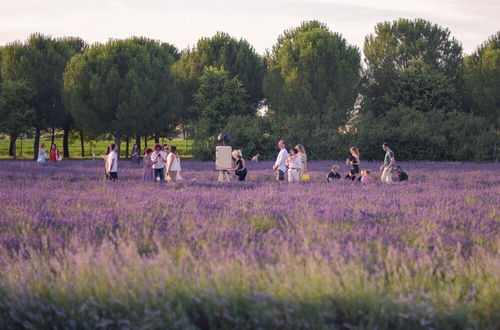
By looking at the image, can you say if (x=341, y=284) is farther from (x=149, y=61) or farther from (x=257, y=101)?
(x=257, y=101)

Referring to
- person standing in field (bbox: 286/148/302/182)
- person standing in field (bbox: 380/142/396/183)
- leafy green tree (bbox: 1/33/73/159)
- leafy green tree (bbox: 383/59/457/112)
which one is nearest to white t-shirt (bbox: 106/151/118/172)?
person standing in field (bbox: 286/148/302/182)

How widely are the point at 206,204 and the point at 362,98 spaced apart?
1914 inches

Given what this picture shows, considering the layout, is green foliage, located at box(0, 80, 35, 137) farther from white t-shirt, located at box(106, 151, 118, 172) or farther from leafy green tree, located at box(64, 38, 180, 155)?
white t-shirt, located at box(106, 151, 118, 172)

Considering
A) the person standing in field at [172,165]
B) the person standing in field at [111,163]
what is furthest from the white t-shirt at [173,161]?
the person standing in field at [111,163]

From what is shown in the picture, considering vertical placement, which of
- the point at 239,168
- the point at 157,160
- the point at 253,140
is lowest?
the point at 239,168

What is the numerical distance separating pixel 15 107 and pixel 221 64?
63.9 feet

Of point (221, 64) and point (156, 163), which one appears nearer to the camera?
point (156, 163)

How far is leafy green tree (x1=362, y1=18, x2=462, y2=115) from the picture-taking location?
57062 millimetres

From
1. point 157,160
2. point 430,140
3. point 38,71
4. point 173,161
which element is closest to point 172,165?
point 173,161

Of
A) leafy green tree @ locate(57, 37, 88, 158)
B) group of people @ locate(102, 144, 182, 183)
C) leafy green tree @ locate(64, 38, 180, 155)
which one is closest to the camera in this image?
group of people @ locate(102, 144, 182, 183)

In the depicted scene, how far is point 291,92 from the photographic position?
52.2m

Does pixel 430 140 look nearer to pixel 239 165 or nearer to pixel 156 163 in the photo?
pixel 239 165

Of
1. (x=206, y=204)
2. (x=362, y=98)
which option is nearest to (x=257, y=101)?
(x=362, y=98)

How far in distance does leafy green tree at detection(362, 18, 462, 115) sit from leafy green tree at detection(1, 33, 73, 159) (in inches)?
1105
